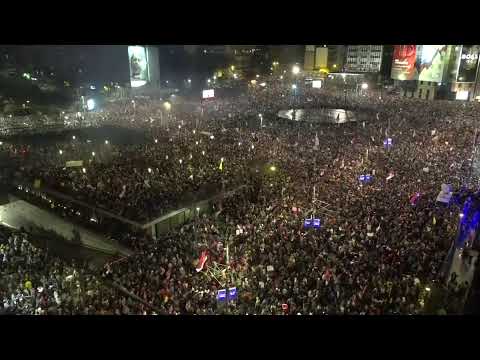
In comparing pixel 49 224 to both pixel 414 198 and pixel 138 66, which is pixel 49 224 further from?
pixel 138 66

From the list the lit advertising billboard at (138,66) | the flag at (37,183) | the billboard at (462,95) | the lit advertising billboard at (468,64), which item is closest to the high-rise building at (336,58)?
the lit advertising billboard at (468,64)

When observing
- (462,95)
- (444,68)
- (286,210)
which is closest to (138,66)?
(444,68)

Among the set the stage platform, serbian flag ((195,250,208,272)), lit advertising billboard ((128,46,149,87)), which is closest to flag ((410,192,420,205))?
serbian flag ((195,250,208,272))

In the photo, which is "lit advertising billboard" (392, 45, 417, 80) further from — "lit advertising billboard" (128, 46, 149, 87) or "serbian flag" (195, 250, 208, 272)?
"serbian flag" (195, 250, 208, 272)
